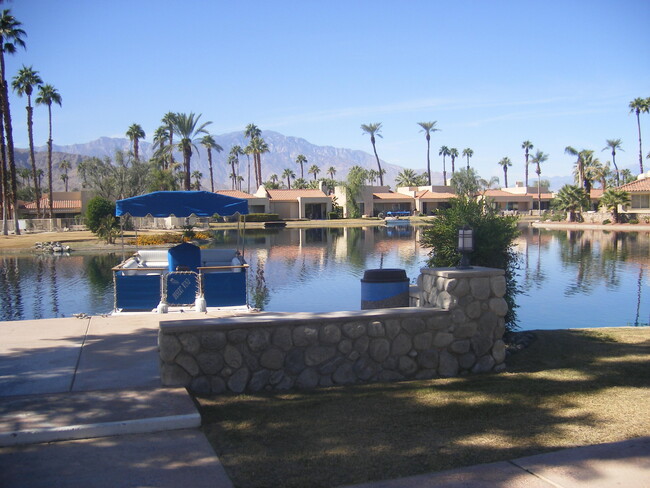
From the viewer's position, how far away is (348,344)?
6.42 meters

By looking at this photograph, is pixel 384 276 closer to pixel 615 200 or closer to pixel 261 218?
pixel 615 200

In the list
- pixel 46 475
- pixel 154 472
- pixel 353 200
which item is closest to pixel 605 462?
pixel 154 472

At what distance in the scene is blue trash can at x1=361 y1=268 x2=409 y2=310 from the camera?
8.66 m

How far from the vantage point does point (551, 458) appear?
14.3 feet

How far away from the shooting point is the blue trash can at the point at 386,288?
28.4 ft

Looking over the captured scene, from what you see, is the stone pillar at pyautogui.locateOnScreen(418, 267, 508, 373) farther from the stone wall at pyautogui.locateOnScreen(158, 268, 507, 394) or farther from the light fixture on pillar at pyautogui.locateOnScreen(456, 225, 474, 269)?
the light fixture on pillar at pyautogui.locateOnScreen(456, 225, 474, 269)

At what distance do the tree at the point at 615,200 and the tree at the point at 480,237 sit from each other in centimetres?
5347

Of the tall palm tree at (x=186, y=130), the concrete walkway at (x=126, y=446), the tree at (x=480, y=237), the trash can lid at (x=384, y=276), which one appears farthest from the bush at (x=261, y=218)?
the concrete walkway at (x=126, y=446)

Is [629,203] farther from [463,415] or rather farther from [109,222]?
[463,415]

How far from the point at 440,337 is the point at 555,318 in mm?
8197

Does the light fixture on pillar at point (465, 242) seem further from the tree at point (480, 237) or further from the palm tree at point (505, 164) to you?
the palm tree at point (505, 164)

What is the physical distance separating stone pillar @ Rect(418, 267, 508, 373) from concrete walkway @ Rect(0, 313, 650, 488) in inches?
95.5

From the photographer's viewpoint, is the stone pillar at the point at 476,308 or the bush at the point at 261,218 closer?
the stone pillar at the point at 476,308

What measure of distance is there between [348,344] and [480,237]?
3.80 meters
